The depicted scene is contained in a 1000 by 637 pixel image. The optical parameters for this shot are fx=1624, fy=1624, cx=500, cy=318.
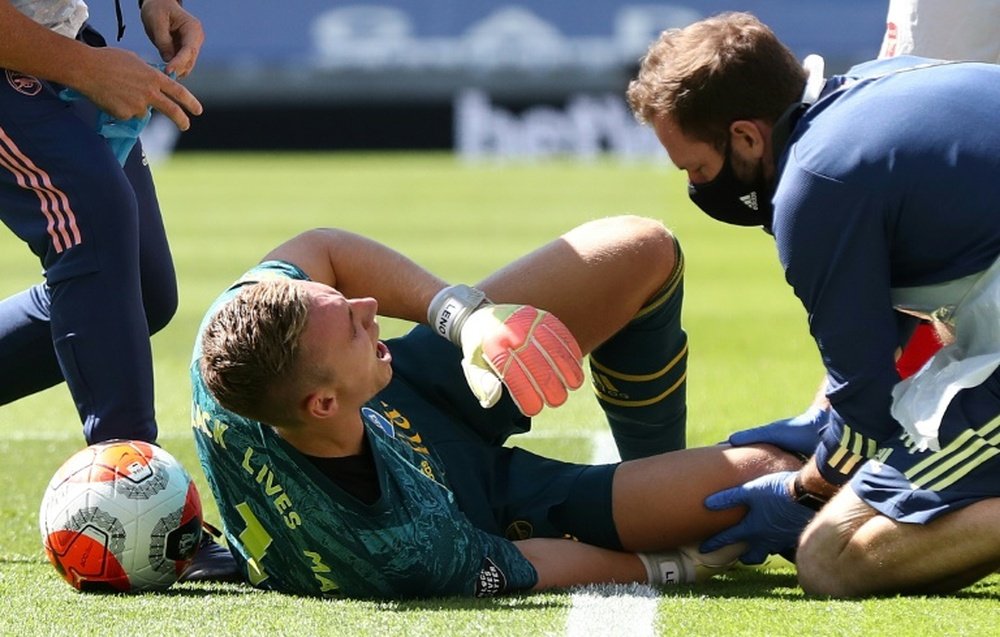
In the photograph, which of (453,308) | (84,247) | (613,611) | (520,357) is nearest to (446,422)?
(453,308)

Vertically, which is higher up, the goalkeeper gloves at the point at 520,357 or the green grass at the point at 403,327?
the goalkeeper gloves at the point at 520,357

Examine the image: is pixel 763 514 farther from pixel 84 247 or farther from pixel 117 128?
pixel 117 128

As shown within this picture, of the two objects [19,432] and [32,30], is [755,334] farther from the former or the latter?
[32,30]

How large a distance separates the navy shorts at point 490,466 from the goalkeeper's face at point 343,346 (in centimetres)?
53

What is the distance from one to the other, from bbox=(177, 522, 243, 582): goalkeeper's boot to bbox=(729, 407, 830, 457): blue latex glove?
1354 millimetres

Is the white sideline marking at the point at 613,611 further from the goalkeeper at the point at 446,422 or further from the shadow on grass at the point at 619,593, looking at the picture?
the goalkeeper at the point at 446,422

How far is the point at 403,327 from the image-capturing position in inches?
376

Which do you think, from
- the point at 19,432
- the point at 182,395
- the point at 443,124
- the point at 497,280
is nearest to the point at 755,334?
the point at 182,395

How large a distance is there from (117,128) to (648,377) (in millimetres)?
1667

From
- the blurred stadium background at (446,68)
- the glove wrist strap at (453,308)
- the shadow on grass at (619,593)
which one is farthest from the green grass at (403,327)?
the blurred stadium background at (446,68)

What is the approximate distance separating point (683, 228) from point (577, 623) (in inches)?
504

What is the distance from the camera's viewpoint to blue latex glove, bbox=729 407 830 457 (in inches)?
170

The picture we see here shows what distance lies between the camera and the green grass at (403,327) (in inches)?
143

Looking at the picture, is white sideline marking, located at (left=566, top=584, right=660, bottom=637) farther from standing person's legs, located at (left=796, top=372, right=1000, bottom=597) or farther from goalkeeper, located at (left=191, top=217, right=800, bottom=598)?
standing person's legs, located at (left=796, top=372, right=1000, bottom=597)
